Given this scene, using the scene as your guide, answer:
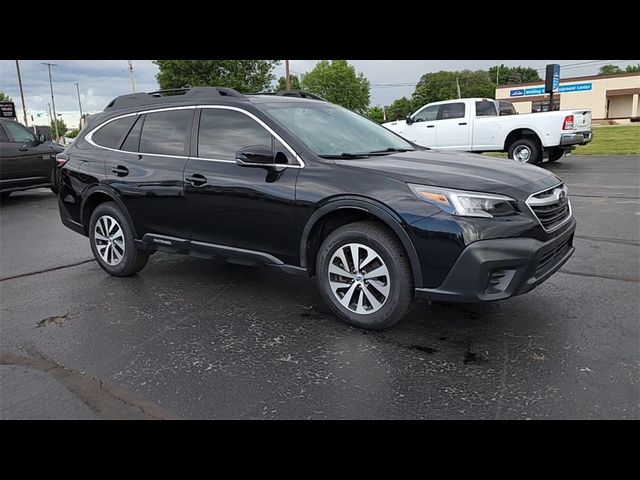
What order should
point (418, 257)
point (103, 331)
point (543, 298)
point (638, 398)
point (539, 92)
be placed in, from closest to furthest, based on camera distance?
point (638, 398) → point (418, 257) → point (103, 331) → point (543, 298) → point (539, 92)

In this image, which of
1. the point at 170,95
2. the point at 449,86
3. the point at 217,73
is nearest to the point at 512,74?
the point at 449,86

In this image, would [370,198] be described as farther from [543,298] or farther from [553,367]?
[543,298]

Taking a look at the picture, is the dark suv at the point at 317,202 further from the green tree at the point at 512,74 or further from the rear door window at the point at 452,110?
the green tree at the point at 512,74

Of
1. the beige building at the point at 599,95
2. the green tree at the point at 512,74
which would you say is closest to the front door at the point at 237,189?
the beige building at the point at 599,95

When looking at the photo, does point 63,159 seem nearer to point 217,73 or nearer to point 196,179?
point 196,179

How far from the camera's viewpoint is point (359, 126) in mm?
5016

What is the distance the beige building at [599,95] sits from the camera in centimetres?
5334

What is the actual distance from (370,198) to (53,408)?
7.79 feet

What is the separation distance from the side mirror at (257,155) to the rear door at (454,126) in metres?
10.8

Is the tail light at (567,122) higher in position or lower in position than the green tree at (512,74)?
lower

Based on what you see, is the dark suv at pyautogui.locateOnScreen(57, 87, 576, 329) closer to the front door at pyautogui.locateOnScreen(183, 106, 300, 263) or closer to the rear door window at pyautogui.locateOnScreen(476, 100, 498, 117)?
the front door at pyautogui.locateOnScreen(183, 106, 300, 263)

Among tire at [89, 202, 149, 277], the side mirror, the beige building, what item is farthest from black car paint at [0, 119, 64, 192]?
the beige building

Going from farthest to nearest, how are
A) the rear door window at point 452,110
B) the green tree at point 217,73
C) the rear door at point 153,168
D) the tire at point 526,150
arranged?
the green tree at point 217,73 < the rear door window at point 452,110 < the tire at point 526,150 < the rear door at point 153,168
